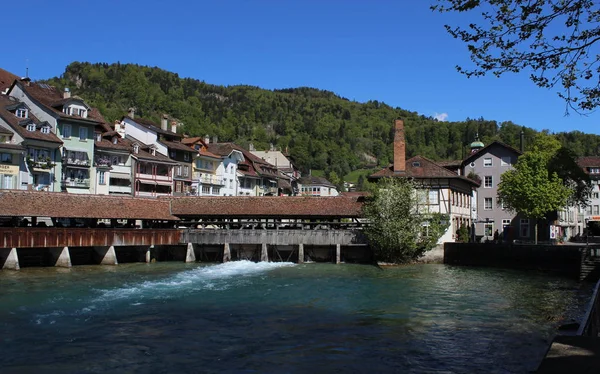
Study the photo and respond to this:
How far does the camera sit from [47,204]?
3212cm

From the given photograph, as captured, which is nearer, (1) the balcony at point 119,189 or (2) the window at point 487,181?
(1) the balcony at point 119,189

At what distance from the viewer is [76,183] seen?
4450cm

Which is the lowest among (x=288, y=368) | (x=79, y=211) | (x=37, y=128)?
(x=288, y=368)

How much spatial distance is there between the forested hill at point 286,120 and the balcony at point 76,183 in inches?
2366

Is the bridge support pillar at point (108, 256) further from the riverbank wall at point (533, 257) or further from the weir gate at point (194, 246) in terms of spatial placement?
the riverbank wall at point (533, 257)

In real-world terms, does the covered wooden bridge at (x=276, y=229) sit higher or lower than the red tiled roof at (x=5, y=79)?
lower

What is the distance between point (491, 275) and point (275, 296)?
14.2 m

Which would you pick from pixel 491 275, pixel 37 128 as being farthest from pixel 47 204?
pixel 491 275

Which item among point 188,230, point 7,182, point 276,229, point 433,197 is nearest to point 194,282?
point 188,230

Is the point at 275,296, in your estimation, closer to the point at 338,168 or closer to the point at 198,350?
the point at 198,350

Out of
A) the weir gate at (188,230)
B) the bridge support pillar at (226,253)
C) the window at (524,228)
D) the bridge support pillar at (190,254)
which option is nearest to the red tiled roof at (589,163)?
the window at (524,228)

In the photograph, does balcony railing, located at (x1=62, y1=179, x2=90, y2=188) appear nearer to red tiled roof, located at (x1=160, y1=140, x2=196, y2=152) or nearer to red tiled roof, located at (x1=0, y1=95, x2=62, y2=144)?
red tiled roof, located at (x1=0, y1=95, x2=62, y2=144)

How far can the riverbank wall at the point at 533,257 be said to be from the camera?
93.7 feet

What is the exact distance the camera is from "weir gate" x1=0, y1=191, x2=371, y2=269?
3234cm
